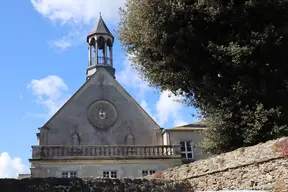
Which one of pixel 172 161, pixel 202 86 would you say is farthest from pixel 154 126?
pixel 202 86

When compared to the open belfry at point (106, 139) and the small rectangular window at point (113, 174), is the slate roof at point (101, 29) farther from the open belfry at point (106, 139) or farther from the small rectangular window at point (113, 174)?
the small rectangular window at point (113, 174)

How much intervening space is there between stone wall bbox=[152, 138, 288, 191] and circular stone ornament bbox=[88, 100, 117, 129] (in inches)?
683

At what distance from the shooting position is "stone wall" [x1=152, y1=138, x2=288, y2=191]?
32.4ft

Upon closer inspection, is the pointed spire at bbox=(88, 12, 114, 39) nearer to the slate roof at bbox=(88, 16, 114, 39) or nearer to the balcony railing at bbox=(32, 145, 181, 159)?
the slate roof at bbox=(88, 16, 114, 39)

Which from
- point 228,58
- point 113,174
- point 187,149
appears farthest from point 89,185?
point 187,149

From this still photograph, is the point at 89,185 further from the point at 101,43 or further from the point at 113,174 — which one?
the point at 101,43

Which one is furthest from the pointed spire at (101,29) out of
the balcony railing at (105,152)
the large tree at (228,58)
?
the large tree at (228,58)

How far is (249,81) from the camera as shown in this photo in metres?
13.4

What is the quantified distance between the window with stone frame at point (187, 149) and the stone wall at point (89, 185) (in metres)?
17.0

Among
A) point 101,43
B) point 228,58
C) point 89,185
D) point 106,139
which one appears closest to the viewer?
point 89,185

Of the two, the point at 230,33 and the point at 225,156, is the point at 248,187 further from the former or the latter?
the point at 230,33

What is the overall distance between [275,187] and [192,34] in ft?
21.2

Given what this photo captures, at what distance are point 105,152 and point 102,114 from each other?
462 cm

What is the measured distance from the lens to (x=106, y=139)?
98.4ft
